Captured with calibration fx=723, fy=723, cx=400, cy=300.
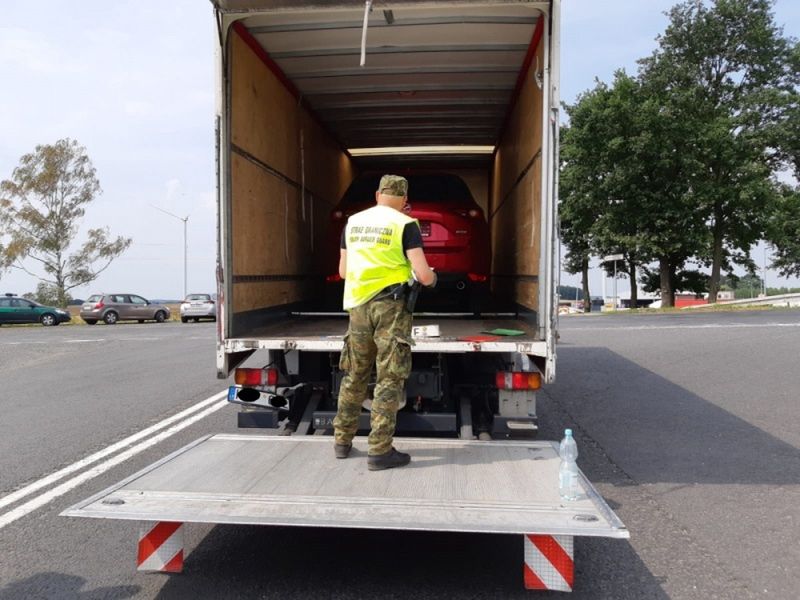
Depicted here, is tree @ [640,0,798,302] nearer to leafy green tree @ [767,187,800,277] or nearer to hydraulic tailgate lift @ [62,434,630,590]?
leafy green tree @ [767,187,800,277]

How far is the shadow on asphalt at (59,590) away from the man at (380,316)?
4.78ft

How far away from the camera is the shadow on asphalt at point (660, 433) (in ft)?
19.0

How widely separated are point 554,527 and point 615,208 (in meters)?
37.1

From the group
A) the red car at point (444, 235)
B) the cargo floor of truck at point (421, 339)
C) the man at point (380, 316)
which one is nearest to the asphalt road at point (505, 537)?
the man at point (380, 316)

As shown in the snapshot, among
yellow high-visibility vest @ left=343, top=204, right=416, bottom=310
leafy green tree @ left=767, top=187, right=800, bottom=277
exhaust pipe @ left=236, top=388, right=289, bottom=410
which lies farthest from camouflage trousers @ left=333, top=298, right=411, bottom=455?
leafy green tree @ left=767, top=187, right=800, bottom=277

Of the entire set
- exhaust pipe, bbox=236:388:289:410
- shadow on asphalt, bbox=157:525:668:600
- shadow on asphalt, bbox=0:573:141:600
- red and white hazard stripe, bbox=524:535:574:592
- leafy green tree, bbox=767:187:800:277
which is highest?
leafy green tree, bbox=767:187:800:277

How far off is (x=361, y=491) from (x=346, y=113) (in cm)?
592

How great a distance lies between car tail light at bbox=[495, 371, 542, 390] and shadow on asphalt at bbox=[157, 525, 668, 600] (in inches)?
43.8

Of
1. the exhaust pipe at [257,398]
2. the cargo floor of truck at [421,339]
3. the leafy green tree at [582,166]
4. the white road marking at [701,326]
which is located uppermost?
the leafy green tree at [582,166]

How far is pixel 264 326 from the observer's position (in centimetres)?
Answer: 653

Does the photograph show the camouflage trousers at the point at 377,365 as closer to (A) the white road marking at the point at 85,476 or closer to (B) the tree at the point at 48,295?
(A) the white road marking at the point at 85,476

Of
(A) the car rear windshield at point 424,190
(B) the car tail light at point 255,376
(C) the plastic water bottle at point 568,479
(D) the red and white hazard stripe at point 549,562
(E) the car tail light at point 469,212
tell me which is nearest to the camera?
(D) the red and white hazard stripe at point 549,562

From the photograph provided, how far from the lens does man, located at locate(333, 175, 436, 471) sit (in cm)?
434

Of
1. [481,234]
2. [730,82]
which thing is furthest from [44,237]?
[481,234]
